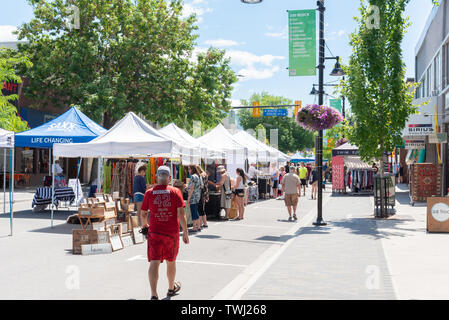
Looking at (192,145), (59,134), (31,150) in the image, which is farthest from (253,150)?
(31,150)

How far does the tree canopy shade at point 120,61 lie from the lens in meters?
28.5

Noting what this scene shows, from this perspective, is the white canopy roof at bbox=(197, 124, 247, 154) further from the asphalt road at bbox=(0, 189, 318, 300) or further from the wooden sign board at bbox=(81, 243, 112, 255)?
the wooden sign board at bbox=(81, 243, 112, 255)

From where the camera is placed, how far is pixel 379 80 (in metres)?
16.1

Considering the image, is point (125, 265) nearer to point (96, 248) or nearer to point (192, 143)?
point (96, 248)

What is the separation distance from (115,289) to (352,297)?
3.16m

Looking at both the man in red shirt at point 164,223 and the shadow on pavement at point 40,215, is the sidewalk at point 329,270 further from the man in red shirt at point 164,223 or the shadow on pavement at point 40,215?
the shadow on pavement at point 40,215

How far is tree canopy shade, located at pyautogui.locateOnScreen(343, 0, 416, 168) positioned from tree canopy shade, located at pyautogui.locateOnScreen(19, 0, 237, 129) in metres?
14.7

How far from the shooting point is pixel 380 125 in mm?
16297

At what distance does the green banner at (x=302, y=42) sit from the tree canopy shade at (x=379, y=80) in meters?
2.30

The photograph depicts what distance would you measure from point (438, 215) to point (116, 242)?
26.3 ft

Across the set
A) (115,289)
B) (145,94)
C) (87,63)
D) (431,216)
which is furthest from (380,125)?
(87,63)

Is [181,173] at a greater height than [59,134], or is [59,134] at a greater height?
[59,134]

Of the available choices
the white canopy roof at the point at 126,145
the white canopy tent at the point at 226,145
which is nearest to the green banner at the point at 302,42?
the white canopy roof at the point at 126,145
